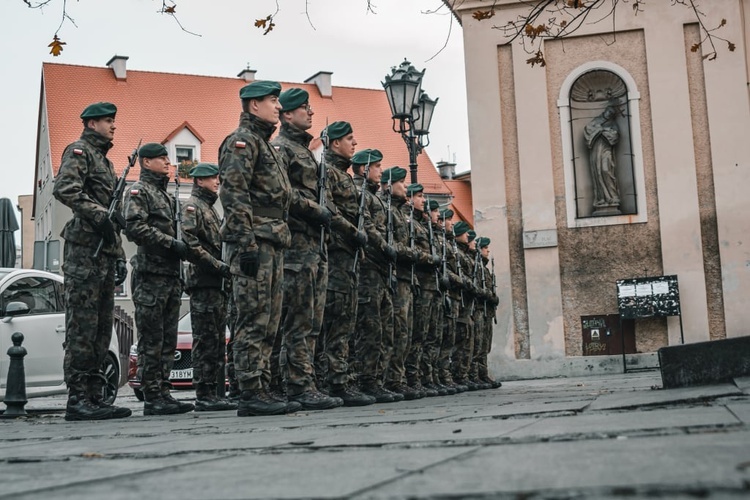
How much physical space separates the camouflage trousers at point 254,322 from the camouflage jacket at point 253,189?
11 centimetres

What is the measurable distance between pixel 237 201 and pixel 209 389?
2604 millimetres

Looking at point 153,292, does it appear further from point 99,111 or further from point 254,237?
point 254,237

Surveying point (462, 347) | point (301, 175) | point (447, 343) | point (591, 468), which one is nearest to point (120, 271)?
point (301, 175)

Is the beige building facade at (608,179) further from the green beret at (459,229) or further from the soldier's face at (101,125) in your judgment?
the soldier's face at (101,125)

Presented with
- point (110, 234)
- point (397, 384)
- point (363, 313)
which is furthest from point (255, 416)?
point (397, 384)

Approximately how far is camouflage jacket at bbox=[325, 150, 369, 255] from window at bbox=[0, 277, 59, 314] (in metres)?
3.87

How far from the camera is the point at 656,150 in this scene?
70.1ft

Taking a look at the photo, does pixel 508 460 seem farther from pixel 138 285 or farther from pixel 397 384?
pixel 397 384

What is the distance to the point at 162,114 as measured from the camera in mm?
46312

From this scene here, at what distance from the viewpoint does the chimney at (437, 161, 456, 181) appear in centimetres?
6744

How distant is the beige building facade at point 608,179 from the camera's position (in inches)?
823

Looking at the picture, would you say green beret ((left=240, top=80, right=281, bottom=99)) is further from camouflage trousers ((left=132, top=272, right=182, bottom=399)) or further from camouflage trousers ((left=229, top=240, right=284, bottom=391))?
camouflage trousers ((left=132, top=272, right=182, bottom=399))

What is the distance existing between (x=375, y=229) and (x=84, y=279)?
3.02 meters

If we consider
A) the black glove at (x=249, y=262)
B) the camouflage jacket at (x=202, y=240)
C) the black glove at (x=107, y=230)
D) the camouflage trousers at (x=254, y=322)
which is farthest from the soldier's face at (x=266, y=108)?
the camouflage jacket at (x=202, y=240)
